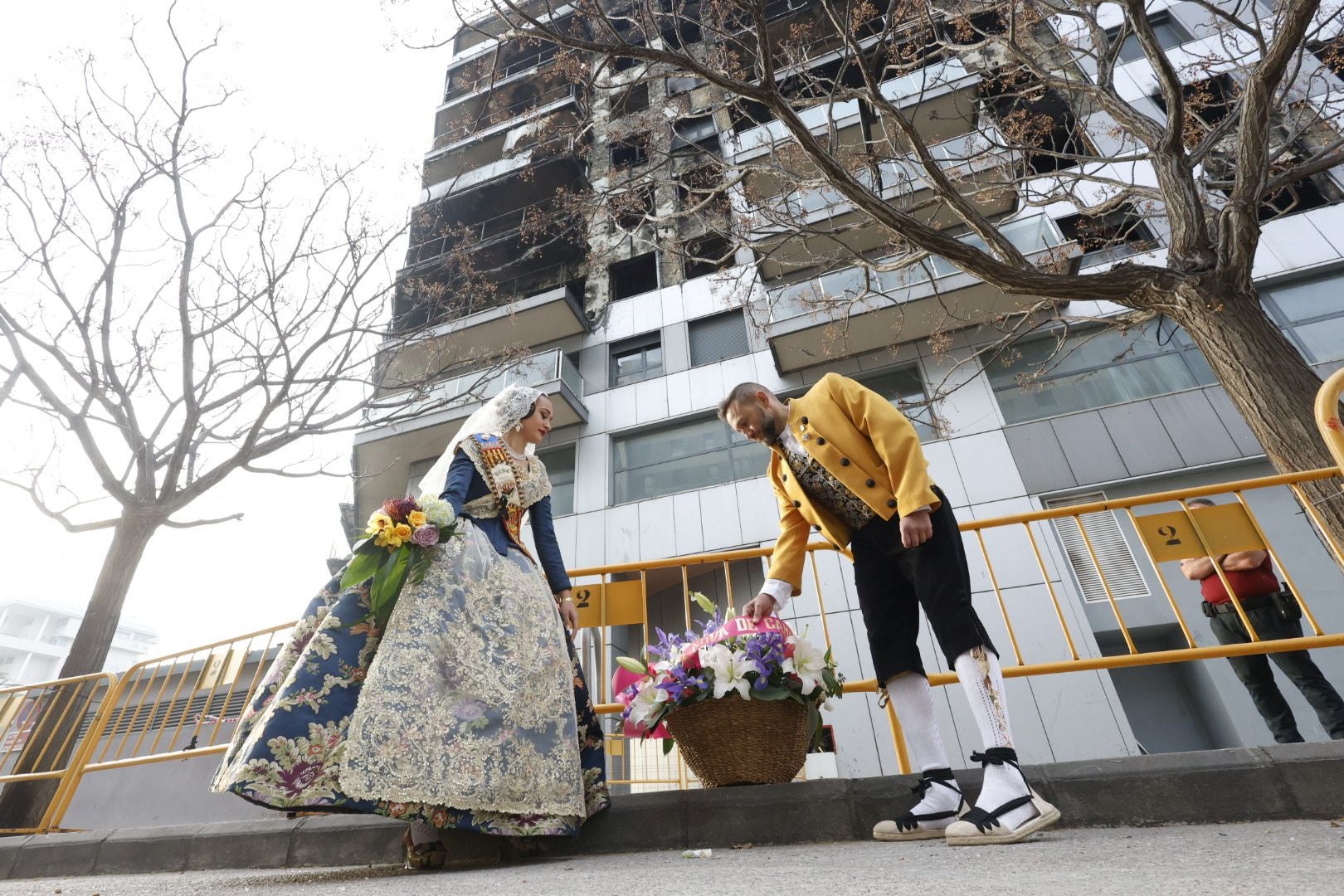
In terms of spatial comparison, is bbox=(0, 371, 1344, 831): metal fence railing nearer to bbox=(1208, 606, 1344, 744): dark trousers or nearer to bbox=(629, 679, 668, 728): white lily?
bbox=(1208, 606, 1344, 744): dark trousers

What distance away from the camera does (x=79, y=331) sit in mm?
7152

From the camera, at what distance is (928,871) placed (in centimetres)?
146

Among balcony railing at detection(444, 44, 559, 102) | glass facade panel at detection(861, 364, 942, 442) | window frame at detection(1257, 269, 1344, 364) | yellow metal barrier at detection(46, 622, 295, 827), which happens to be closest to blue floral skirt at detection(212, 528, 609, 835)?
yellow metal barrier at detection(46, 622, 295, 827)

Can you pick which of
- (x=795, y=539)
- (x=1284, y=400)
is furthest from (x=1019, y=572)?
(x=795, y=539)

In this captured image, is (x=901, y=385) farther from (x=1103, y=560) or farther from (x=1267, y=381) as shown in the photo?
(x=1267, y=381)

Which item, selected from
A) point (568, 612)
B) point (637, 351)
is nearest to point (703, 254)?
point (637, 351)

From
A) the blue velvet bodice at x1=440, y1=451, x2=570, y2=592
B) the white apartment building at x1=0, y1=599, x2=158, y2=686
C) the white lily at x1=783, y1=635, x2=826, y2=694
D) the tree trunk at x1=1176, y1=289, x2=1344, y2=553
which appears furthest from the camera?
the white apartment building at x1=0, y1=599, x2=158, y2=686

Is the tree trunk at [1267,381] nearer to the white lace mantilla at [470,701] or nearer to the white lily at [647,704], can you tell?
the white lily at [647,704]

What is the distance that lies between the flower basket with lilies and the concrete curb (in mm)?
146

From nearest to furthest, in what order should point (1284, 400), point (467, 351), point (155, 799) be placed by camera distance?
point (1284, 400) → point (155, 799) → point (467, 351)

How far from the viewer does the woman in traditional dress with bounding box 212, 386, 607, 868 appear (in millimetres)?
2125

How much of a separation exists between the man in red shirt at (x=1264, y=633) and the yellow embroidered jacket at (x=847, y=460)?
304cm

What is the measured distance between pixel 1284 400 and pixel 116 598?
9.71m

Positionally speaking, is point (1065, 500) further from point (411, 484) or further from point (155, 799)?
point (155, 799)
